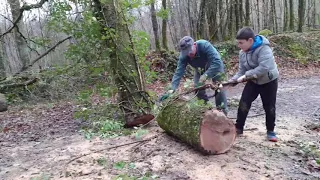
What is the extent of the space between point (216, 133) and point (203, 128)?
0.65ft

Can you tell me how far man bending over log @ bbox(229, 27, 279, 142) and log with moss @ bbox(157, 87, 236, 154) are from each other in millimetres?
587

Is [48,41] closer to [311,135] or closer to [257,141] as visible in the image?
[257,141]

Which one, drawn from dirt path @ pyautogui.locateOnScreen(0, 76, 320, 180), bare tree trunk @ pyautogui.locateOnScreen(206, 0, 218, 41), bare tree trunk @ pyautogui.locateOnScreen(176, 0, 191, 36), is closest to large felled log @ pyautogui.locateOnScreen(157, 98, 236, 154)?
dirt path @ pyautogui.locateOnScreen(0, 76, 320, 180)

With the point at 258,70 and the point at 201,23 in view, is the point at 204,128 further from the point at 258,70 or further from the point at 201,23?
the point at 201,23

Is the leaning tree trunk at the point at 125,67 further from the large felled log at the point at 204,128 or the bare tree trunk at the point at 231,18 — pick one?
the bare tree trunk at the point at 231,18

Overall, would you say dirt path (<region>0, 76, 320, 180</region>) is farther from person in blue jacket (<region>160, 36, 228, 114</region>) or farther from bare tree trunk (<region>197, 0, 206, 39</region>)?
bare tree trunk (<region>197, 0, 206, 39</region>)

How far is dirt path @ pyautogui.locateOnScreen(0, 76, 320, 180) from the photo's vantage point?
3570mm

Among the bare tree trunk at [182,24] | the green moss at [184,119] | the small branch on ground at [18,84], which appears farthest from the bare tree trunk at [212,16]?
the green moss at [184,119]

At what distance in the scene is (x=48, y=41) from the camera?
8203 millimetres

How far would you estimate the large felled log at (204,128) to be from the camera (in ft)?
12.9

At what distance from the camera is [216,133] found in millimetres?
4004

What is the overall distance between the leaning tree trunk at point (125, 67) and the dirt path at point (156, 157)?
19.4 inches

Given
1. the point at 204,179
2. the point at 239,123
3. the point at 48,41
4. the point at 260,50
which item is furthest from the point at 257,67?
the point at 48,41

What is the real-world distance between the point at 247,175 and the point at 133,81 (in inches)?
109
